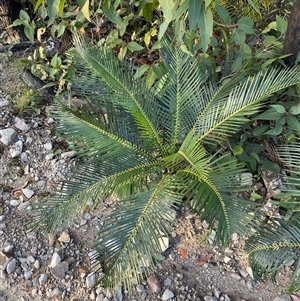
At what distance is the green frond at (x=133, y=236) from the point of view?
57.2 inches

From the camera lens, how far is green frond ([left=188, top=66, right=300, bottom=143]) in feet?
5.45

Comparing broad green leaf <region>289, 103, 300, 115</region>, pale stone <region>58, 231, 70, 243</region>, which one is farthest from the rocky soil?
broad green leaf <region>289, 103, 300, 115</region>

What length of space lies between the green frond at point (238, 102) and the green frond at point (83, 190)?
34cm

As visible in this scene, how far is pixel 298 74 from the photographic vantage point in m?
1.69

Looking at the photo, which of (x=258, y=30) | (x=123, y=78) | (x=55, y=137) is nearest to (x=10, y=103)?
(x=55, y=137)

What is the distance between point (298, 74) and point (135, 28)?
1120mm

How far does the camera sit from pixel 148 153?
70.7 inches

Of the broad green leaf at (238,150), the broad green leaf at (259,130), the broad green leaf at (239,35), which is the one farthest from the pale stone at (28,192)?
the broad green leaf at (239,35)

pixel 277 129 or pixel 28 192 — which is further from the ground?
pixel 277 129

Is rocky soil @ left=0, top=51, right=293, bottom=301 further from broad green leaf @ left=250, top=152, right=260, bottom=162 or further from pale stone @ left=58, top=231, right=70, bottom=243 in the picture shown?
broad green leaf @ left=250, top=152, right=260, bottom=162

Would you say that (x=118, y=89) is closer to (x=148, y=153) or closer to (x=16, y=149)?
(x=148, y=153)

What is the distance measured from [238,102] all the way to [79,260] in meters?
0.97

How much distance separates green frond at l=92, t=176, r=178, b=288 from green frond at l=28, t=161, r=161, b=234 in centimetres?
8

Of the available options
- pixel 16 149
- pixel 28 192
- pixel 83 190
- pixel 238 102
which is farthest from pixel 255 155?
pixel 16 149
